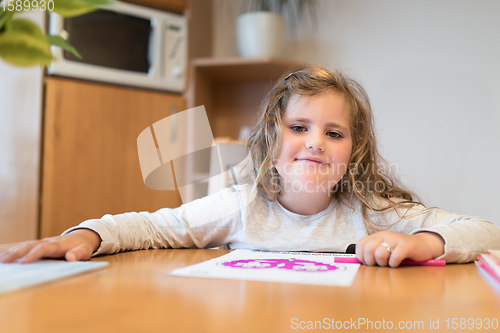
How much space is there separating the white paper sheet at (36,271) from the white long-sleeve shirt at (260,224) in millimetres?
243

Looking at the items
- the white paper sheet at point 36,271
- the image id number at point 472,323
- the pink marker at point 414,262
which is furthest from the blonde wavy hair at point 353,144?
the image id number at point 472,323

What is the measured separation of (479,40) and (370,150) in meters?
1.35

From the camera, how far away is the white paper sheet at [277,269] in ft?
1.90

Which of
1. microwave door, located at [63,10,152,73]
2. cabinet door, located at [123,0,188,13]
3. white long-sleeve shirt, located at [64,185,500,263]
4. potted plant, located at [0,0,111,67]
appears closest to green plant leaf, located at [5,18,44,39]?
potted plant, located at [0,0,111,67]

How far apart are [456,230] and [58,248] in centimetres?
61

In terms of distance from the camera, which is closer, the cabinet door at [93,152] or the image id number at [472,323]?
the image id number at [472,323]

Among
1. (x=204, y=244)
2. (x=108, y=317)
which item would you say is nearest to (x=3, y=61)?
(x=108, y=317)

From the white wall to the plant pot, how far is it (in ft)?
0.77

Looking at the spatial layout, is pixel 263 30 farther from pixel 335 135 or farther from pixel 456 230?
pixel 456 230

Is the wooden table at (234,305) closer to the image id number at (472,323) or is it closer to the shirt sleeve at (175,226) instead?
the image id number at (472,323)

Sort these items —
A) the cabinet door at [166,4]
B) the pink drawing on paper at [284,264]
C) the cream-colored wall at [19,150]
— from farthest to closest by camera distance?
the cabinet door at [166,4] < the cream-colored wall at [19,150] < the pink drawing on paper at [284,264]

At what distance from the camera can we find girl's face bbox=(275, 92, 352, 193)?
1084 millimetres

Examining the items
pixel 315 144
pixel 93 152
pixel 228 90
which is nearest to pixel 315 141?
pixel 315 144

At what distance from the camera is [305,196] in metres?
1.14
